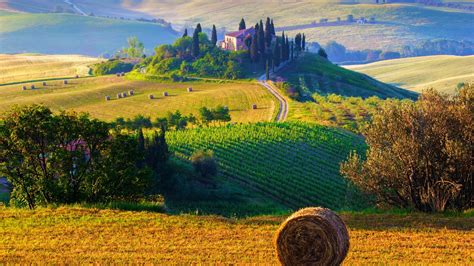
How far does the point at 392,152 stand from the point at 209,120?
2149 inches

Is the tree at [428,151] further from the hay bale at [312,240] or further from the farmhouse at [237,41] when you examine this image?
the farmhouse at [237,41]

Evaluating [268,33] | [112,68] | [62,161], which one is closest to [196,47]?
[268,33]

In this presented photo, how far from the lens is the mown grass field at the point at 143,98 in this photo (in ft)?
348

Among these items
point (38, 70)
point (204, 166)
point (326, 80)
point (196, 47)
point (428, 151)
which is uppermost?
point (196, 47)

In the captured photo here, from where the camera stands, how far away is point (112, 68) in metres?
167

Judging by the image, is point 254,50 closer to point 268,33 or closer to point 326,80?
point 268,33

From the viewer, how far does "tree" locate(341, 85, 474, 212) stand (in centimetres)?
3412

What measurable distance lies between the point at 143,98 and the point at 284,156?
54959 mm

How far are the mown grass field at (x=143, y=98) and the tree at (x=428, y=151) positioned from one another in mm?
59150

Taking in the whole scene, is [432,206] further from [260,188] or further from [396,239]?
[260,188]

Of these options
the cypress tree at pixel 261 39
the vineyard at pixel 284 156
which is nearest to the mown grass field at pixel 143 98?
the vineyard at pixel 284 156

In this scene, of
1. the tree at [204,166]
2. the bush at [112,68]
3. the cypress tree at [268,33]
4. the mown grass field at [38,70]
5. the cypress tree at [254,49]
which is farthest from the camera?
the bush at [112,68]

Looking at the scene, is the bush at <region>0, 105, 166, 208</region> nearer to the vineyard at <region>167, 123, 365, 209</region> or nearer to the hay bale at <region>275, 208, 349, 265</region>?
the hay bale at <region>275, 208, 349, 265</region>

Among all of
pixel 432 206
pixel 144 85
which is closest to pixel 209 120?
pixel 144 85
